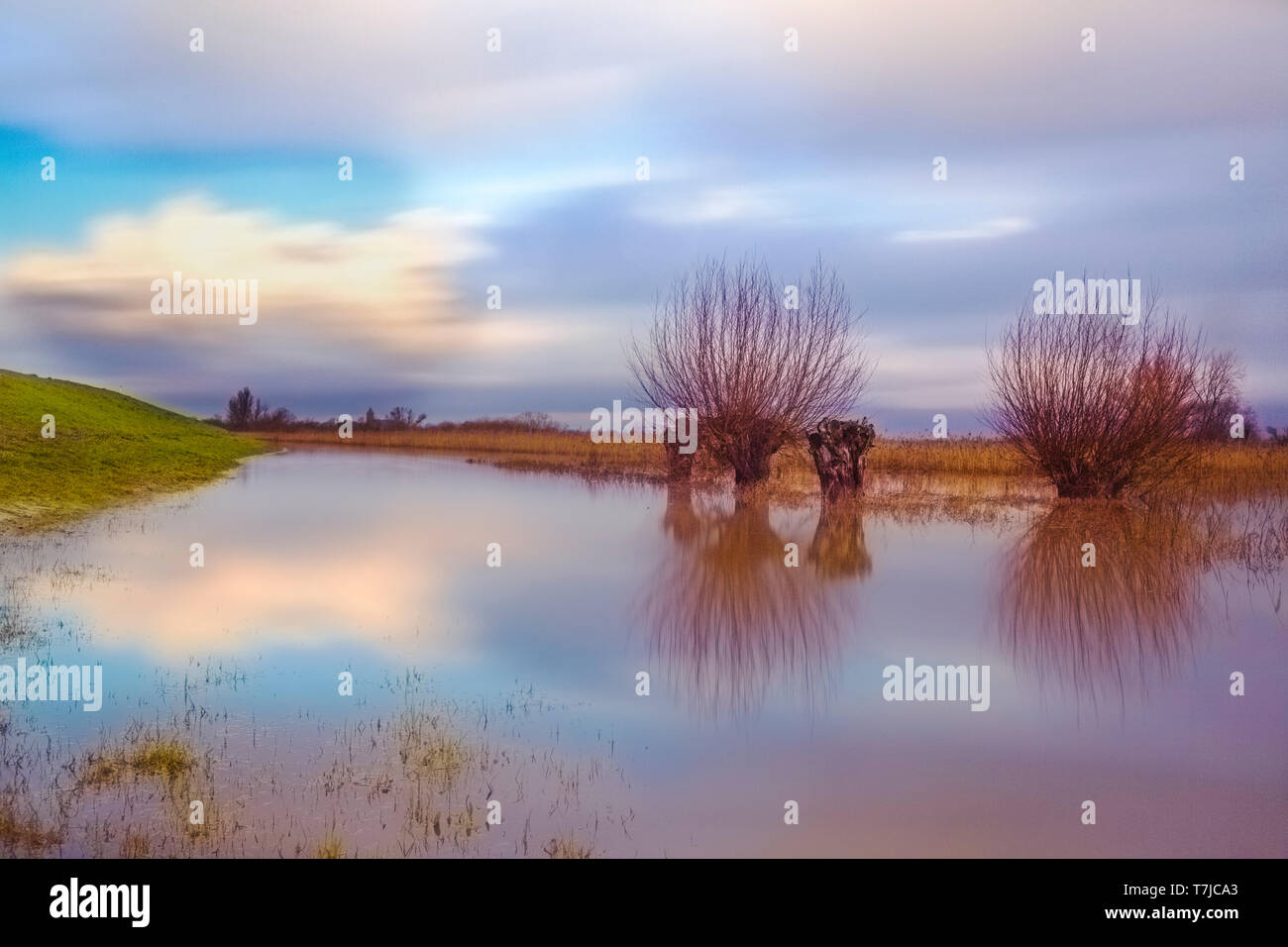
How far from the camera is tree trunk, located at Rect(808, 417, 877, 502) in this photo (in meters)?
24.1

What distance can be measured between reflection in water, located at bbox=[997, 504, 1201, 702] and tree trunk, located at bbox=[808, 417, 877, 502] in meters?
6.03

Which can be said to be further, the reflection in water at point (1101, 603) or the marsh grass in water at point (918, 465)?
the marsh grass in water at point (918, 465)

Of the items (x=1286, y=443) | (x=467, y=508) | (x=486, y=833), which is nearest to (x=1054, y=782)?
(x=486, y=833)

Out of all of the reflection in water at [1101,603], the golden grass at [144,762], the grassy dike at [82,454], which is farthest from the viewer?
the grassy dike at [82,454]

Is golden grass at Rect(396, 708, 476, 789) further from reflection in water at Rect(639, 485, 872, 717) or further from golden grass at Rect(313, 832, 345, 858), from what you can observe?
reflection in water at Rect(639, 485, 872, 717)

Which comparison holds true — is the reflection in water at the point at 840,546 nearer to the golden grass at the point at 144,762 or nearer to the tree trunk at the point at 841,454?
the tree trunk at the point at 841,454

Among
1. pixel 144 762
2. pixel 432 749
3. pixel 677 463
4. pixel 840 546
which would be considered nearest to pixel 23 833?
pixel 144 762

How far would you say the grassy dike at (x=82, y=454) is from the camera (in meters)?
23.4

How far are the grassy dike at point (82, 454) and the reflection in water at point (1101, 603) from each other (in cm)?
1627

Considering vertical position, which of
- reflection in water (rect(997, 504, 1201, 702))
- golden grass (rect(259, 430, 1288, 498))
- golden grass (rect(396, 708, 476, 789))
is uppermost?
golden grass (rect(259, 430, 1288, 498))

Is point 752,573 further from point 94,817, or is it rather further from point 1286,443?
point 1286,443

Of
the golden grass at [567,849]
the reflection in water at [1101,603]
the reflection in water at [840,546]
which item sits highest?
the reflection in water at [840,546]

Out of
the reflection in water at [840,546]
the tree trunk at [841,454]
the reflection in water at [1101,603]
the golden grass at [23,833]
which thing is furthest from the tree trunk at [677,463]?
the golden grass at [23,833]

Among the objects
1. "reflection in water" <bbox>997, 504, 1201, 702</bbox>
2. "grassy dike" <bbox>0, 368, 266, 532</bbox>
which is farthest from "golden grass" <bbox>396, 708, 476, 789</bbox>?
"grassy dike" <bbox>0, 368, 266, 532</bbox>
